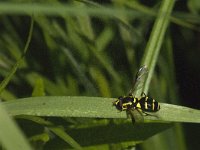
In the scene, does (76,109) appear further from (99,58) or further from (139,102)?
(99,58)

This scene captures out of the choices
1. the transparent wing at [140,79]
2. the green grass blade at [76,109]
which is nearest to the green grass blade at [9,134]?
the green grass blade at [76,109]

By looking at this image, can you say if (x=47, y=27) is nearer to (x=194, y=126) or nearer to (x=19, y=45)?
(x=19, y=45)

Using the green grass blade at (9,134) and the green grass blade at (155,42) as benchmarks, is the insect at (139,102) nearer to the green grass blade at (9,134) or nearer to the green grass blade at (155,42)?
the green grass blade at (155,42)

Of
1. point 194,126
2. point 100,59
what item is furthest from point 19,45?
point 194,126

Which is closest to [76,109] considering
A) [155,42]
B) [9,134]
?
[155,42]

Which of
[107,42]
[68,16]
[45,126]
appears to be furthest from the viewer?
[107,42]

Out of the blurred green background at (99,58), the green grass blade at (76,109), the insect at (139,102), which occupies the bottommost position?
the green grass blade at (76,109)
